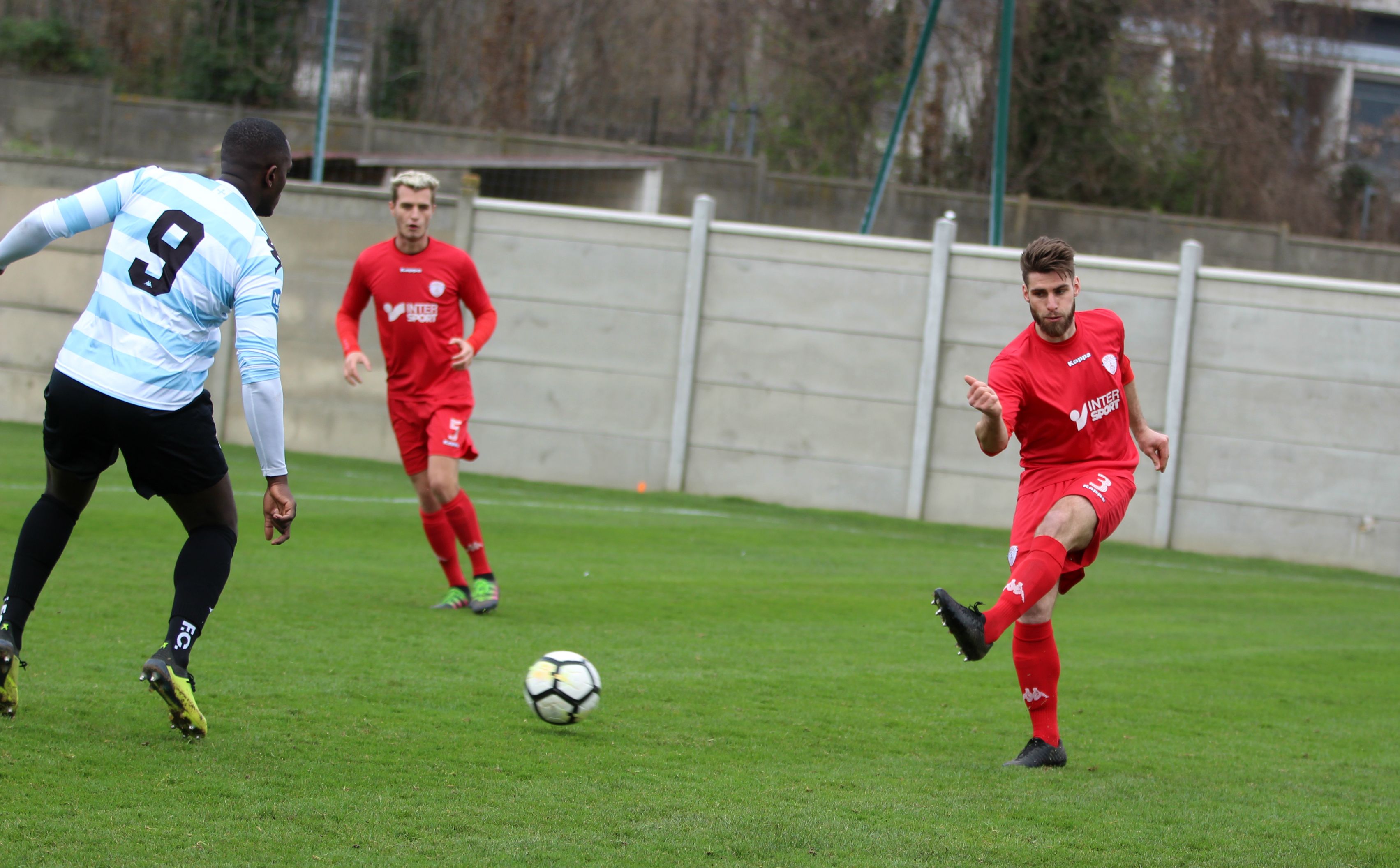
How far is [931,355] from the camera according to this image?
14.2 metres

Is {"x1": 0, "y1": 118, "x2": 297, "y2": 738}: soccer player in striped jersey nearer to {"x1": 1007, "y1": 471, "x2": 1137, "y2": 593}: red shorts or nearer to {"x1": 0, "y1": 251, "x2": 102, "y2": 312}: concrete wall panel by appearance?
{"x1": 1007, "y1": 471, "x2": 1137, "y2": 593}: red shorts

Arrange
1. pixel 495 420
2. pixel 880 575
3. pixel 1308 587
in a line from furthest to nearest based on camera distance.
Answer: pixel 495 420 < pixel 1308 587 < pixel 880 575

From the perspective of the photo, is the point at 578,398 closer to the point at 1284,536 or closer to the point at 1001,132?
the point at 1001,132

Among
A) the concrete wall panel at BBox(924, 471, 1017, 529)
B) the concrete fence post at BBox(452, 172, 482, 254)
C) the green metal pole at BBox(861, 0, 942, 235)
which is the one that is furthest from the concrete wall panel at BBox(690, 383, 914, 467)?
the green metal pole at BBox(861, 0, 942, 235)

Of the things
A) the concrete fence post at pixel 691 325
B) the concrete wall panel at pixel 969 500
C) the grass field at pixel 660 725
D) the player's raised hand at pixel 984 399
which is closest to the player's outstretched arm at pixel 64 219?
the grass field at pixel 660 725

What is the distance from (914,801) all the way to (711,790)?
2.01 feet

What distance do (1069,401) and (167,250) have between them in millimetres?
2935

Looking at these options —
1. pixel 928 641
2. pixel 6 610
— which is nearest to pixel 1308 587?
pixel 928 641

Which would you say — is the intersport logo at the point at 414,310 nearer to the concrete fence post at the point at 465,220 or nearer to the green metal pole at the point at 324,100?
the concrete fence post at the point at 465,220

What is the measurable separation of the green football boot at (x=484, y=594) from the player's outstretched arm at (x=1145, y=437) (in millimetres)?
3437

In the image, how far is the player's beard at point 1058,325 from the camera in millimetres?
4578

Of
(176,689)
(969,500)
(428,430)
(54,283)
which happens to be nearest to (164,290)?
(176,689)

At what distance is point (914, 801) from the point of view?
4.05 meters

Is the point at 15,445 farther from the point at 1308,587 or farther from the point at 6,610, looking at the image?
the point at 1308,587
